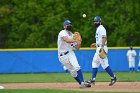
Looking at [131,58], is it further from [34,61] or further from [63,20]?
[63,20]

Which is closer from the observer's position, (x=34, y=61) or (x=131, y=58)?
(x=131, y=58)

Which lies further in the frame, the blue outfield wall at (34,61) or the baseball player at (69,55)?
the blue outfield wall at (34,61)

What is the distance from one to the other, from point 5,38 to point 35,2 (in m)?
4.21

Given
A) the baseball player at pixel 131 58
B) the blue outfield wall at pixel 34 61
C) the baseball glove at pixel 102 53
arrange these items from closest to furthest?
the baseball glove at pixel 102 53 < the baseball player at pixel 131 58 < the blue outfield wall at pixel 34 61

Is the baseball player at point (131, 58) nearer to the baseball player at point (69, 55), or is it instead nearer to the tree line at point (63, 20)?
the tree line at point (63, 20)

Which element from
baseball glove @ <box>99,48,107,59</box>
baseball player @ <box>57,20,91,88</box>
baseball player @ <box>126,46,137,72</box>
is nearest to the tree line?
baseball player @ <box>126,46,137,72</box>

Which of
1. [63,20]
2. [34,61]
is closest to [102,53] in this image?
[34,61]

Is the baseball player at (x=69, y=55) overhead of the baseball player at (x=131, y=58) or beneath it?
overhead

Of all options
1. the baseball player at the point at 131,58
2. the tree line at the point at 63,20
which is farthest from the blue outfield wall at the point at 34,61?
the tree line at the point at 63,20

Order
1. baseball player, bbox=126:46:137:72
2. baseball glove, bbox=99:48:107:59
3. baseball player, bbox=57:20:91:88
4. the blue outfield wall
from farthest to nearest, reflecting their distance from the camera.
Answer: the blue outfield wall → baseball player, bbox=126:46:137:72 → baseball glove, bbox=99:48:107:59 → baseball player, bbox=57:20:91:88

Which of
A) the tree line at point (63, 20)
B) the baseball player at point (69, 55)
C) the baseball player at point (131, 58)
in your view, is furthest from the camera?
the tree line at point (63, 20)

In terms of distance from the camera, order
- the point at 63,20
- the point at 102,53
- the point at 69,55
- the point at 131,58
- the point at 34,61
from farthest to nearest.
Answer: the point at 63,20, the point at 34,61, the point at 131,58, the point at 102,53, the point at 69,55

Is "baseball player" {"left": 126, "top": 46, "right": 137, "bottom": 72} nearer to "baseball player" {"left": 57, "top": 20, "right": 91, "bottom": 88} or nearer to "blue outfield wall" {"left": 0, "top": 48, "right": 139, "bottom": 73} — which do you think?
"blue outfield wall" {"left": 0, "top": 48, "right": 139, "bottom": 73}

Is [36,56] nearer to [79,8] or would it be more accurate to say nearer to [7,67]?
[7,67]
